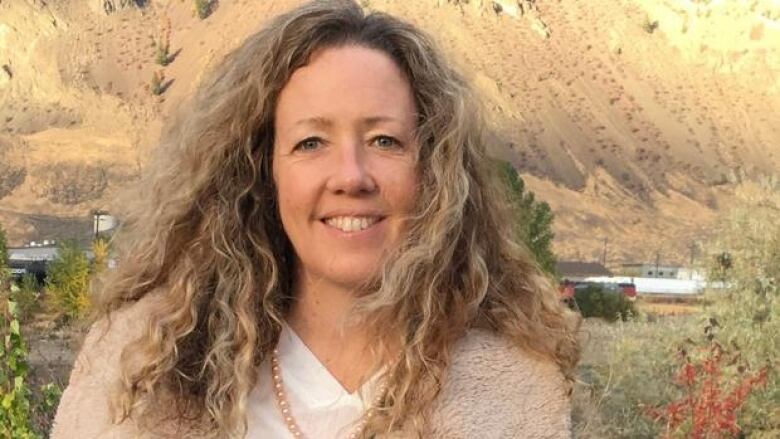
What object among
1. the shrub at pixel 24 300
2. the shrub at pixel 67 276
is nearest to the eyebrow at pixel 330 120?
the shrub at pixel 24 300

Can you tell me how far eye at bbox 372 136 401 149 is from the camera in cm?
190

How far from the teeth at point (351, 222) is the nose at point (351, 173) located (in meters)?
0.05

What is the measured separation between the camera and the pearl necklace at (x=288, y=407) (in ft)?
6.19

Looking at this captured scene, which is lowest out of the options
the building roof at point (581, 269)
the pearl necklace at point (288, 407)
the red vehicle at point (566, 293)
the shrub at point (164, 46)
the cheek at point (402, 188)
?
the building roof at point (581, 269)

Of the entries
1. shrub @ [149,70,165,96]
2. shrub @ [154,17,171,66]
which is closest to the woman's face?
shrub @ [149,70,165,96]

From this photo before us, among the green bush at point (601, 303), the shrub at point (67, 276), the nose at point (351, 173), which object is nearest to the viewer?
the nose at point (351, 173)

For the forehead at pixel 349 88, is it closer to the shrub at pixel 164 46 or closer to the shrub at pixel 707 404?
the shrub at pixel 707 404

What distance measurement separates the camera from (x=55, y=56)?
198ft

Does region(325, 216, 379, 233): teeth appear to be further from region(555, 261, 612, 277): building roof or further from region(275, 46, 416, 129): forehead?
region(555, 261, 612, 277): building roof

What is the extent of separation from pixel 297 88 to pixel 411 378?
55 cm

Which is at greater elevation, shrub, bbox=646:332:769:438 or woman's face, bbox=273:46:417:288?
woman's face, bbox=273:46:417:288

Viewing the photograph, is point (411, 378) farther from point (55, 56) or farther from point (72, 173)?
point (55, 56)

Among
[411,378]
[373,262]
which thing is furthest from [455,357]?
[373,262]

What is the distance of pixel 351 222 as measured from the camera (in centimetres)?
188
